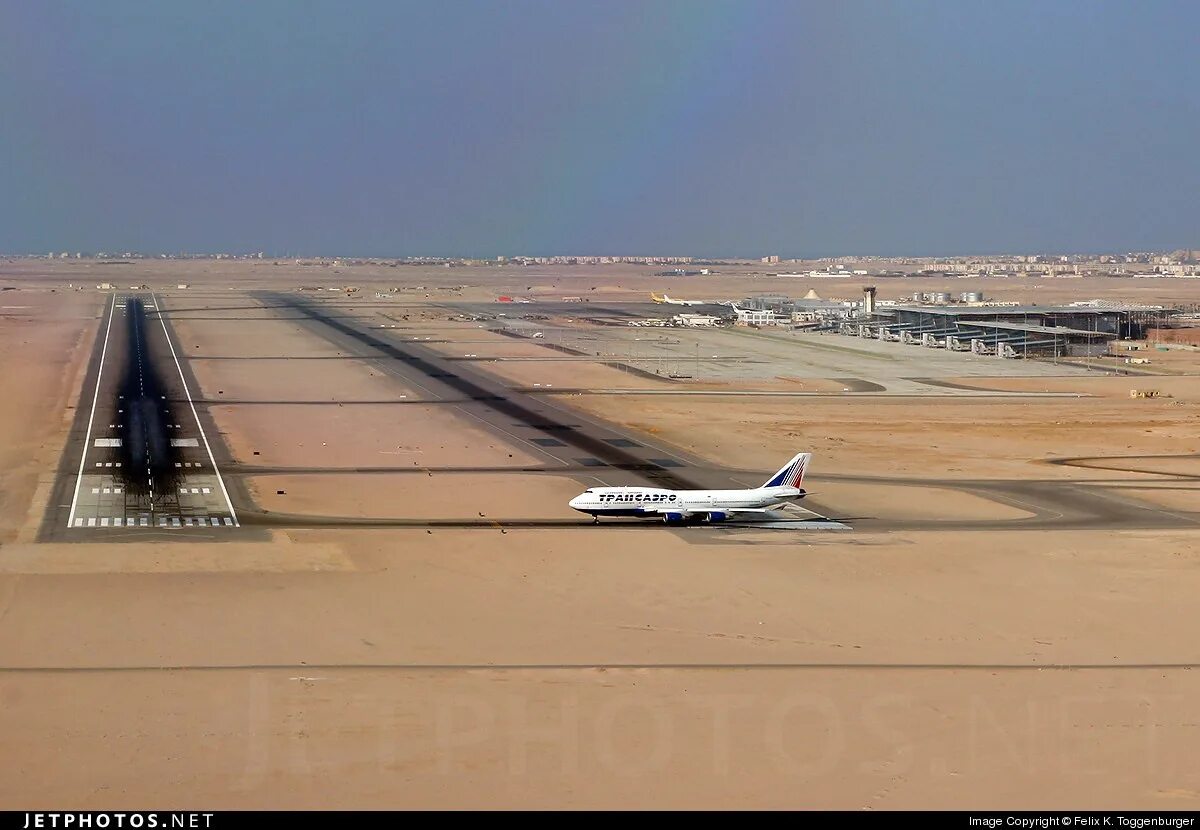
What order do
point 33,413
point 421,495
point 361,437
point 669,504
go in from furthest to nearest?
point 33,413
point 361,437
point 421,495
point 669,504

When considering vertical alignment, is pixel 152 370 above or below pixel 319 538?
above

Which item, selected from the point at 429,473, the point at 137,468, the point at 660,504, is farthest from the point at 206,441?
the point at 660,504

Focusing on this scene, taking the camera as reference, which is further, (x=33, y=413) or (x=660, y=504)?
(x=33, y=413)

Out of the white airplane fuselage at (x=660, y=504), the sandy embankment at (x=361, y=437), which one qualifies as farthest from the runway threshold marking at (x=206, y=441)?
the white airplane fuselage at (x=660, y=504)

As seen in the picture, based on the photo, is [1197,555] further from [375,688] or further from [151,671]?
[151,671]

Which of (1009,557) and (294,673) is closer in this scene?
(294,673)

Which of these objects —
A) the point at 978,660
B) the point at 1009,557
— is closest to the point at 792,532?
the point at 1009,557

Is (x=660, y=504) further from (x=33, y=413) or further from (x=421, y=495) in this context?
(x=33, y=413)

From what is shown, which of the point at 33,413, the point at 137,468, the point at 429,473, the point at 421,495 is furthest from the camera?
the point at 33,413

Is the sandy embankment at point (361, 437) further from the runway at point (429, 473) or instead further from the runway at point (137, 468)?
the runway at point (137, 468)

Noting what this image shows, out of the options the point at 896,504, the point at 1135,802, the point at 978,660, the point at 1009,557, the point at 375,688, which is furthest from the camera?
the point at 896,504
